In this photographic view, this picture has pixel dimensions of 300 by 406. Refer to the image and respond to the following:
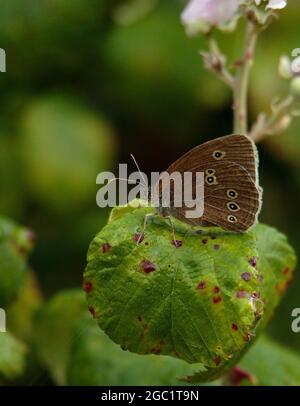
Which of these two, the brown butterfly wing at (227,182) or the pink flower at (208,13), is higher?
the pink flower at (208,13)

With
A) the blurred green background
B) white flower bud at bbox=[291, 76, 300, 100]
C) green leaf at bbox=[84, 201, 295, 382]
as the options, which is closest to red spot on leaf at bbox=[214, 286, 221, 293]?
green leaf at bbox=[84, 201, 295, 382]

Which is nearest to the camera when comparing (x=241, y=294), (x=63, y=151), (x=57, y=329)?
(x=241, y=294)

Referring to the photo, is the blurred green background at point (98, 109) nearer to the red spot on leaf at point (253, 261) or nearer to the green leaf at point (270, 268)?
the green leaf at point (270, 268)

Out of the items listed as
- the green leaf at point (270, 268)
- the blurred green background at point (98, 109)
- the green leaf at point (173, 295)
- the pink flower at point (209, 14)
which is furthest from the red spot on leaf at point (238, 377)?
the blurred green background at point (98, 109)

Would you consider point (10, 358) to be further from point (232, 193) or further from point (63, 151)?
point (63, 151)

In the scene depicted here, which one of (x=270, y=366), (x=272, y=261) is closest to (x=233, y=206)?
(x=272, y=261)

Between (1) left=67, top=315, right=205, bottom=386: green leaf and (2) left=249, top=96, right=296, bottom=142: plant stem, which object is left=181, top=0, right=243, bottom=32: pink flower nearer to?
(2) left=249, top=96, right=296, bottom=142: plant stem

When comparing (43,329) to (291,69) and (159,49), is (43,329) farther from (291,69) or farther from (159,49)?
(159,49)
